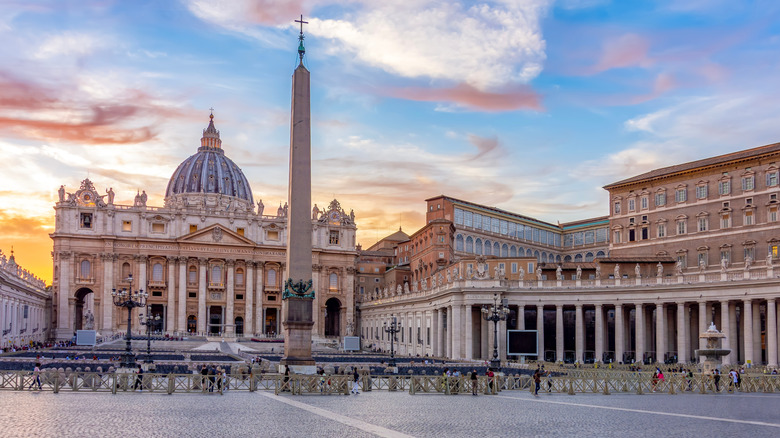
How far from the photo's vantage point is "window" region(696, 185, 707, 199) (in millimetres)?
68688

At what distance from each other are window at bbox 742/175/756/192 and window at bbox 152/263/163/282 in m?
77.4

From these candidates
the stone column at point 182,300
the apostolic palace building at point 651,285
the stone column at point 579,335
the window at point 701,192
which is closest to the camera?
the apostolic palace building at point 651,285

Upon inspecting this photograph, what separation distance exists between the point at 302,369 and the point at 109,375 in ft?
23.7

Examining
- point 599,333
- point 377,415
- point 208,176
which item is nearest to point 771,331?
point 599,333

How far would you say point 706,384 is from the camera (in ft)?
108

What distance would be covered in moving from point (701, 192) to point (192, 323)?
2850 inches

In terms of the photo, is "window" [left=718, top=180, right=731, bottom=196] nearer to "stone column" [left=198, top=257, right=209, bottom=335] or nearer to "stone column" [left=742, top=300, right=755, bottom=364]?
"stone column" [left=742, top=300, right=755, bottom=364]

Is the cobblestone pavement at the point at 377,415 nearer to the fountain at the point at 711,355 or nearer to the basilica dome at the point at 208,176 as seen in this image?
the fountain at the point at 711,355

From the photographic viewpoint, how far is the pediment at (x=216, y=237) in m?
113

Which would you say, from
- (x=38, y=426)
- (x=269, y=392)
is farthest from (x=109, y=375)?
(x=38, y=426)

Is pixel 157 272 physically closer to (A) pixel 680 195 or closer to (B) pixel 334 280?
(B) pixel 334 280

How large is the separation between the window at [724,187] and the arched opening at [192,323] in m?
73.0

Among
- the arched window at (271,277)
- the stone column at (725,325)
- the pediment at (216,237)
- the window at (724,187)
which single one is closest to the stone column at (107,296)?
the pediment at (216,237)

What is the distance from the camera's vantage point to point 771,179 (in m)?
62.9
